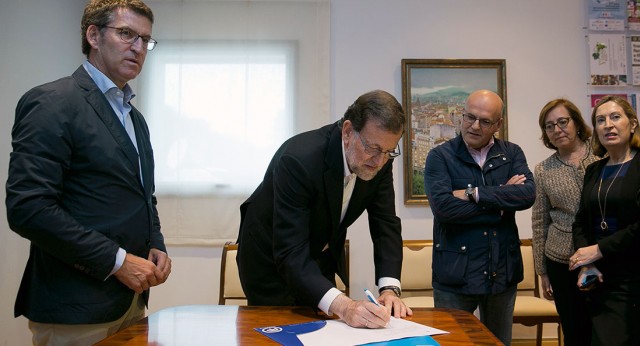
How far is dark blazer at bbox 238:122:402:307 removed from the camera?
1.51 meters

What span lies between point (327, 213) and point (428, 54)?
2445mm

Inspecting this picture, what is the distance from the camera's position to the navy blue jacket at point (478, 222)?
207cm

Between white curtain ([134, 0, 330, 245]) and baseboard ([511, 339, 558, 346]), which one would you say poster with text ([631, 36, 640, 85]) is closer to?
baseboard ([511, 339, 558, 346])

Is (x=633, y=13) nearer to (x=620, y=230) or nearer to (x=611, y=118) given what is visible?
(x=611, y=118)

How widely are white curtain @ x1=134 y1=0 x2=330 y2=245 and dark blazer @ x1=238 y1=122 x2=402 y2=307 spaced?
181cm

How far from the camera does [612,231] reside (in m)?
2.18

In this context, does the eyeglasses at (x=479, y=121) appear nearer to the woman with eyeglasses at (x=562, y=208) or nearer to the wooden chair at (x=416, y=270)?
the woman with eyeglasses at (x=562, y=208)

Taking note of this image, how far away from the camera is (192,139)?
3.62 meters

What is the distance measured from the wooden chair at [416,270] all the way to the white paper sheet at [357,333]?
2.08 m

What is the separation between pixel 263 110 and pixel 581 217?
230cm

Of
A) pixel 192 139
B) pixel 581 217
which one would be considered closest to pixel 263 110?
pixel 192 139

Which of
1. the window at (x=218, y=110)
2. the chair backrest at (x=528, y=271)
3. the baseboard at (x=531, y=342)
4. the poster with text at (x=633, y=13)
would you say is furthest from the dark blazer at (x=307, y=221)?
the poster with text at (x=633, y=13)

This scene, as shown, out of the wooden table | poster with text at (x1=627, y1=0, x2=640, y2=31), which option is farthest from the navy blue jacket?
poster with text at (x1=627, y1=0, x2=640, y2=31)

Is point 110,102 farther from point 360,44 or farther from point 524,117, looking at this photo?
point 524,117
